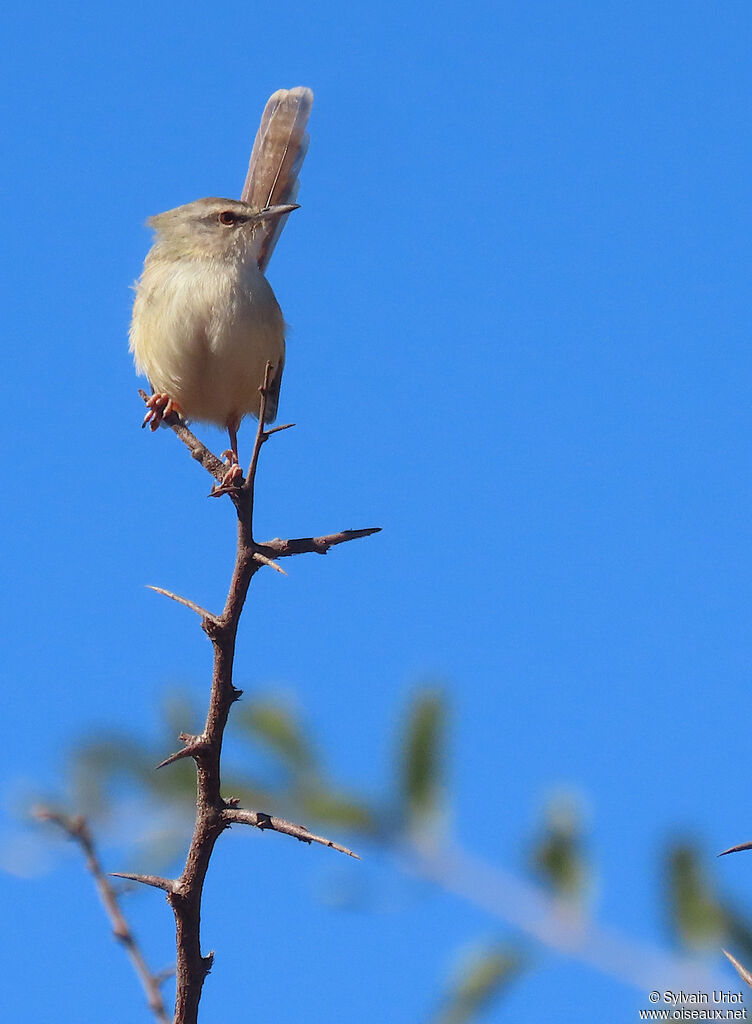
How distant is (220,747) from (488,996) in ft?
3.14

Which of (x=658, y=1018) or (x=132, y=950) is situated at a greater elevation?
(x=132, y=950)

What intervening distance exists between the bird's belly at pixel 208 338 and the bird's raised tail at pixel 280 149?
109 cm

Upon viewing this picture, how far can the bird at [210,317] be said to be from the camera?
5.96 m

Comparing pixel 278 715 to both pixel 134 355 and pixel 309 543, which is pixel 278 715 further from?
pixel 134 355

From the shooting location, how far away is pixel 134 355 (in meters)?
6.36

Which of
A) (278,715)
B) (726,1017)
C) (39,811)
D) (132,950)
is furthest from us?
(39,811)

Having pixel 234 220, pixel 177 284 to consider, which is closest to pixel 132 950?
pixel 177 284

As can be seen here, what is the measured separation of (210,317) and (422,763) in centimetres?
439

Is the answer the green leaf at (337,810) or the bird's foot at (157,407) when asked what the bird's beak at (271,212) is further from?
the green leaf at (337,810)

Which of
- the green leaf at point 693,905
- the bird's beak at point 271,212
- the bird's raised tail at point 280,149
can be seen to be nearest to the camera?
the green leaf at point 693,905

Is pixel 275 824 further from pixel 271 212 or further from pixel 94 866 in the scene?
pixel 271 212

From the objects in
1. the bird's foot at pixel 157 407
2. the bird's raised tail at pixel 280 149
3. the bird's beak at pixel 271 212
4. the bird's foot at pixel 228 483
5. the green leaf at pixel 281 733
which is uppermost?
the bird's raised tail at pixel 280 149

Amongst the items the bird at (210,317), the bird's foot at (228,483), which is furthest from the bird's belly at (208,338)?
the bird's foot at (228,483)

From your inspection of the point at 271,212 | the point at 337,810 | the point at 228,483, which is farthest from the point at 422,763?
the point at 271,212
